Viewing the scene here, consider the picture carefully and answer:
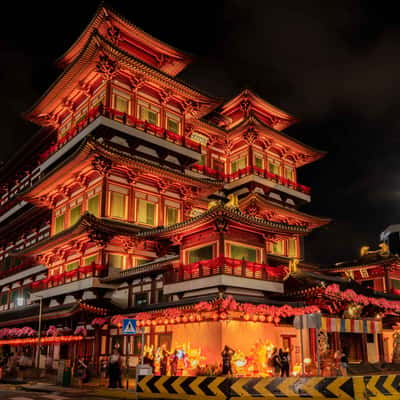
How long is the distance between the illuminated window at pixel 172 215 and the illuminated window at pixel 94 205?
610 cm

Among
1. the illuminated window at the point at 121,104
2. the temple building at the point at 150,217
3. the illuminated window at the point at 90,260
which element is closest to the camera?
the temple building at the point at 150,217

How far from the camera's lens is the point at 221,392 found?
15.6 m

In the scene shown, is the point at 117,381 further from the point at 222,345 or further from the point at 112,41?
the point at 112,41

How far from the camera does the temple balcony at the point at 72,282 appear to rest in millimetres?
33781

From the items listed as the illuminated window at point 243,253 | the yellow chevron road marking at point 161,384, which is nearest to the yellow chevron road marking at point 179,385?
the yellow chevron road marking at point 161,384

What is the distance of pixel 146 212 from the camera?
38906 millimetres

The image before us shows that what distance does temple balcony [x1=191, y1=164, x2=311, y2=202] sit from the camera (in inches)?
1822

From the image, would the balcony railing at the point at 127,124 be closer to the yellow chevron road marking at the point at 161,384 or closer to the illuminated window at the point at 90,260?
the illuminated window at the point at 90,260

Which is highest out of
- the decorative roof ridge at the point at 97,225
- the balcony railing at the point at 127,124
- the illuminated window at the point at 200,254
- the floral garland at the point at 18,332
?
the balcony railing at the point at 127,124

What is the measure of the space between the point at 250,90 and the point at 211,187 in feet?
39.4

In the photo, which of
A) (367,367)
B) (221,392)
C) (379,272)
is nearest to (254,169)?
(379,272)

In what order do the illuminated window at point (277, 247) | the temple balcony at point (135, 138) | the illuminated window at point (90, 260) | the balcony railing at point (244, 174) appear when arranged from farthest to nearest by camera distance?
the balcony railing at point (244, 174)
the illuminated window at point (277, 247)
the temple balcony at point (135, 138)
the illuminated window at point (90, 260)

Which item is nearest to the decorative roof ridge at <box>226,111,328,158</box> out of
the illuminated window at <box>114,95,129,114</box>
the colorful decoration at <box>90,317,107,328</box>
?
the illuminated window at <box>114,95,129,114</box>

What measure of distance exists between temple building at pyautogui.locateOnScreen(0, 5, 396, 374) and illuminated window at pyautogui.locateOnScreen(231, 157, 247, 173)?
5.3 inches
